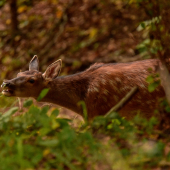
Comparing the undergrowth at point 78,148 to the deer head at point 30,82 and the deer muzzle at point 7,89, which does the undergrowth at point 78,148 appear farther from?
the deer head at point 30,82

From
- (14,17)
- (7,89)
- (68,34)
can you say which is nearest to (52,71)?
(7,89)

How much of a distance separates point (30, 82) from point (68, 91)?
0.75 metres

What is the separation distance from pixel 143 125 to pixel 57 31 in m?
9.73

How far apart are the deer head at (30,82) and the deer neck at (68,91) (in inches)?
6.7

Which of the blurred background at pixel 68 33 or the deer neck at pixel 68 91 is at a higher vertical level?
the blurred background at pixel 68 33

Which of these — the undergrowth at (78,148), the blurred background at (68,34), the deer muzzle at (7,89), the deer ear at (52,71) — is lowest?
the undergrowth at (78,148)

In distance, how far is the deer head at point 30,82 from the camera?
5832 mm

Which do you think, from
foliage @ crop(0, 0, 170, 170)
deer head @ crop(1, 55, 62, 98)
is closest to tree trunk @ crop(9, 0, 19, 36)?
foliage @ crop(0, 0, 170, 170)

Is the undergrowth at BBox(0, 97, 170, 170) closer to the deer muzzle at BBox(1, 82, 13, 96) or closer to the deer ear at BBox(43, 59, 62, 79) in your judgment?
the deer muzzle at BBox(1, 82, 13, 96)

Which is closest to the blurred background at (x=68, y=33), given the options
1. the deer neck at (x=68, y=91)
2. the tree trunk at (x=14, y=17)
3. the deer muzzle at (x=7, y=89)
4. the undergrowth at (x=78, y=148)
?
the tree trunk at (x=14, y=17)

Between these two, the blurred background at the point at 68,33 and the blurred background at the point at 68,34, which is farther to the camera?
the blurred background at the point at 68,33

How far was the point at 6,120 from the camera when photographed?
3.32 meters

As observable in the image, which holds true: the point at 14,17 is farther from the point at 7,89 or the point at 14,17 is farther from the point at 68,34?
the point at 7,89

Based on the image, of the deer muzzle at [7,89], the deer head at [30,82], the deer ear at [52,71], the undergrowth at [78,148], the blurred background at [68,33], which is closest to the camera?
the undergrowth at [78,148]
